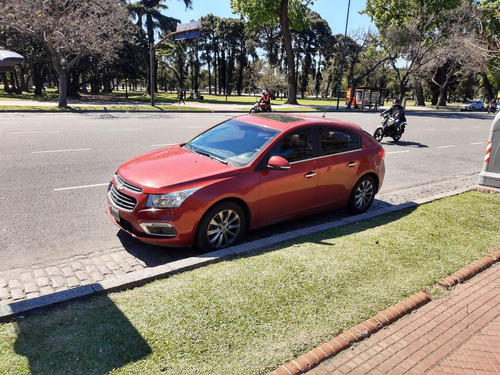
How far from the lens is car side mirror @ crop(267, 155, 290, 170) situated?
511 centimetres

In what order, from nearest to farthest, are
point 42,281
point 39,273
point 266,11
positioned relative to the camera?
point 42,281, point 39,273, point 266,11

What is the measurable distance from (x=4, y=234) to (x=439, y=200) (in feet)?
23.9

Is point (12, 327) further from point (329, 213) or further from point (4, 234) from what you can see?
point (329, 213)

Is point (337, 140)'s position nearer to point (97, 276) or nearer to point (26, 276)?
point (97, 276)

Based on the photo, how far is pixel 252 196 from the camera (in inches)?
201

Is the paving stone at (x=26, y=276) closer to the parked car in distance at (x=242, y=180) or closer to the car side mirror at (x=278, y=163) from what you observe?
the parked car in distance at (x=242, y=180)

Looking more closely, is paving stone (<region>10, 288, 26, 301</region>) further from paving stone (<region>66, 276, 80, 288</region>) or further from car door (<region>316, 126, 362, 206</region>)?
car door (<region>316, 126, 362, 206</region>)

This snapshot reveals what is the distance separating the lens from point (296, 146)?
225 inches

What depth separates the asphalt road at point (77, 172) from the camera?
509 centimetres

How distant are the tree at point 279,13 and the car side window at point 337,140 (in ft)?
105

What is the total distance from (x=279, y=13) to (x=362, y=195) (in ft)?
114

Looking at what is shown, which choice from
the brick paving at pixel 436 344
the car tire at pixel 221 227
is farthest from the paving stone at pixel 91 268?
the brick paving at pixel 436 344

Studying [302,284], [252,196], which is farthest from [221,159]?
[302,284]

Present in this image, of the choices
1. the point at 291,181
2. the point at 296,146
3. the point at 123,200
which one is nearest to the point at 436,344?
the point at 291,181
